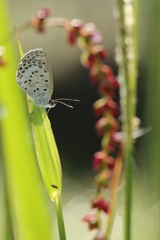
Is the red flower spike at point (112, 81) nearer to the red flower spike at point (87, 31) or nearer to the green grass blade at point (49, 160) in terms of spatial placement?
the red flower spike at point (87, 31)

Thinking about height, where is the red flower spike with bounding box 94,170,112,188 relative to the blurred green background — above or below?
above

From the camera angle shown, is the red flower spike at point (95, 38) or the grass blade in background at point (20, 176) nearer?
the grass blade in background at point (20, 176)

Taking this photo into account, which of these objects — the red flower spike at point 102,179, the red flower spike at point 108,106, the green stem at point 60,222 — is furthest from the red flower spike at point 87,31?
the green stem at point 60,222

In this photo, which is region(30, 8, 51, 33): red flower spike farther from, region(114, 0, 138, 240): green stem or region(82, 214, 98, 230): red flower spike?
region(82, 214, 98, 230): red flower spike

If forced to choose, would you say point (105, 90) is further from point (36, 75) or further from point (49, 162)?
point (49, 162)

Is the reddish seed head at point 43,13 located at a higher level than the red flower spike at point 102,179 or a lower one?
higher

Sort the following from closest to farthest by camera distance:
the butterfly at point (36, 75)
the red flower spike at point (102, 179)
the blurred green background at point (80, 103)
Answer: the butterfly at point (36, 75) → the red flower spike at point (102, 179) → the blurred green background at point (80, 103)

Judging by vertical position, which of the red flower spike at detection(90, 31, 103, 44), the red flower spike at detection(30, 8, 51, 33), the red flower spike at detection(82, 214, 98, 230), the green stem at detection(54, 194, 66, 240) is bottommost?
the red flower spike at detection(82, 214, 98, 230)

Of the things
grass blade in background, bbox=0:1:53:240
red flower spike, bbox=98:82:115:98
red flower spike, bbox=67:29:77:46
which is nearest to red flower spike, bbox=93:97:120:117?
red flower spike, bbox=98:82:115:98

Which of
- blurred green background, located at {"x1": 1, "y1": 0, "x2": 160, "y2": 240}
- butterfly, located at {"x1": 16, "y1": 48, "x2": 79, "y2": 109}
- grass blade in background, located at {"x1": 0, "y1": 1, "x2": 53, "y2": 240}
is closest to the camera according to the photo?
grass blade in background, located at {"x1": 0, "y1": 1, "x2": 53, "y2": 240}

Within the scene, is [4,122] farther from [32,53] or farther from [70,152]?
[70,152]
